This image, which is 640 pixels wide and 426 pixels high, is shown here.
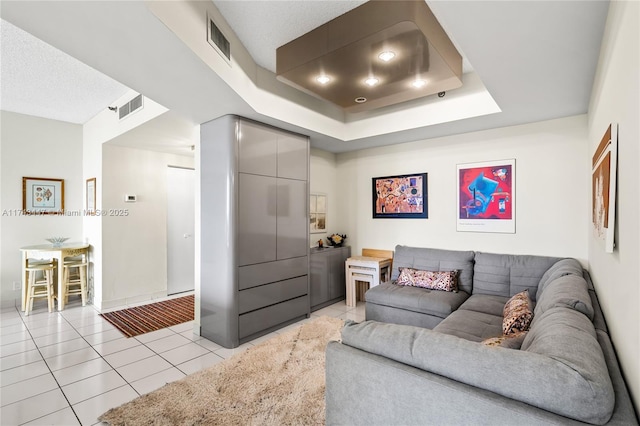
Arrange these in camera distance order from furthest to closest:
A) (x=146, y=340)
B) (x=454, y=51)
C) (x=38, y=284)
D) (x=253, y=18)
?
(x=38, y=284)
(x=146, y=340)
(x=454, y=51)
(x=253, y=18)

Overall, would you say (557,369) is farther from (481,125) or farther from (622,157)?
(481,125)

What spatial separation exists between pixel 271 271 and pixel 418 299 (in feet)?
5.65

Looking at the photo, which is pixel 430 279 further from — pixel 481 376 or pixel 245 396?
pixel 481 376

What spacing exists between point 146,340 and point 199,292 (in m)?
0.75

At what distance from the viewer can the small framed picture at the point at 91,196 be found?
4.86 metres

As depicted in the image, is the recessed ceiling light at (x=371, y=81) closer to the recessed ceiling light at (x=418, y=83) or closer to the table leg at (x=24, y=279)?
the recessed ceiling light at (x=418, y=83)

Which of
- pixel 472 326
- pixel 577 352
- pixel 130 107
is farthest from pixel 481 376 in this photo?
pixel 130 107

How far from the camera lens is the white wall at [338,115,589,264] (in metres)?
3.40

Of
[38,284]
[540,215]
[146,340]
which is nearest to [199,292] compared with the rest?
[146,340]

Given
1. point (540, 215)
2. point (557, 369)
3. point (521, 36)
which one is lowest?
point (557, 369)

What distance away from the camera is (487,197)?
393 centimetres

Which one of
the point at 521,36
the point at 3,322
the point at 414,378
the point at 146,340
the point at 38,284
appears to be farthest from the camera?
the point at 38,284

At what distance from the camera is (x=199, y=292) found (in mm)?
3668

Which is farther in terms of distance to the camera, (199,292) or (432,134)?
(432,134)
